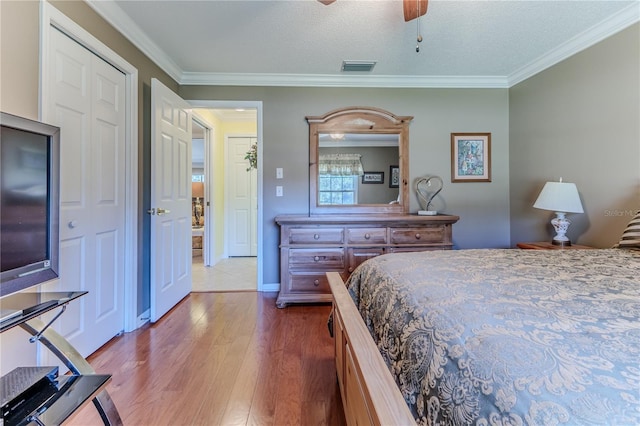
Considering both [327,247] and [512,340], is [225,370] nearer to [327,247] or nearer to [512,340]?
[327,247]

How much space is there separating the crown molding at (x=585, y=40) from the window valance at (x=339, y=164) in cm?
187

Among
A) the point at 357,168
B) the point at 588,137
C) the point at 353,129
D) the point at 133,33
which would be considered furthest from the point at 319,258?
the point at 588,137

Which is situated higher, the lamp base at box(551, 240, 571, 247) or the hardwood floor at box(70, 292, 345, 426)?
the lamp base at box(551, 240, 571, 247)

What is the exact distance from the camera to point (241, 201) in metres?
5.18

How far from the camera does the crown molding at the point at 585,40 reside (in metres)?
2.06

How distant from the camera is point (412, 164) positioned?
129 inches

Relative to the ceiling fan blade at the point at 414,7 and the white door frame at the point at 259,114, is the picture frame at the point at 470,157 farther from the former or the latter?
the white door frame at the point at 259,114

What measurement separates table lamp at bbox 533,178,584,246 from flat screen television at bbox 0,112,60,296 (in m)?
3.14

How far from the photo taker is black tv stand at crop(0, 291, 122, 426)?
35.8 inches

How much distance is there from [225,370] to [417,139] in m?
2.86

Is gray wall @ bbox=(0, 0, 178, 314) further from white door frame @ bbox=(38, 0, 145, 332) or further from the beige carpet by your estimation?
the beige carpet

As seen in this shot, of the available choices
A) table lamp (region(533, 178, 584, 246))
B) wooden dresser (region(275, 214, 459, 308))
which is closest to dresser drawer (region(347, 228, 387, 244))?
wooden dresser (region(275, 214, 459, 308))

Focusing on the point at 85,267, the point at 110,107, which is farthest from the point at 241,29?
the point at 85,267

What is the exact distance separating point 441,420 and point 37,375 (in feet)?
4.41
